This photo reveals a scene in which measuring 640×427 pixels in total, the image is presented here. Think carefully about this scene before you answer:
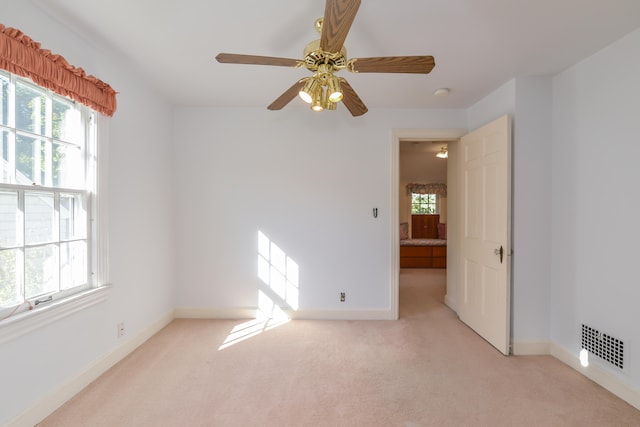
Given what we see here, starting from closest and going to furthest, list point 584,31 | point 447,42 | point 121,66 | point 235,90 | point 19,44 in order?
1. point 19,44
2. point 584,31
3. point 447,42
4. point 121,66
5. point 235,90

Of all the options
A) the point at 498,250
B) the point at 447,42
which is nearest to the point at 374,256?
the point at 498,250

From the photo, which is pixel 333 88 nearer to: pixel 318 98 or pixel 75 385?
pixel 318 98

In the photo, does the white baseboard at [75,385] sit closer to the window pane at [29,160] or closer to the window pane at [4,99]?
the window pane at [29,160]

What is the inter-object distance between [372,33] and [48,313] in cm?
272

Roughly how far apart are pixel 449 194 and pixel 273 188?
2343 mm

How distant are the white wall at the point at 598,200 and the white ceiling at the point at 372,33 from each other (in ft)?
0.77

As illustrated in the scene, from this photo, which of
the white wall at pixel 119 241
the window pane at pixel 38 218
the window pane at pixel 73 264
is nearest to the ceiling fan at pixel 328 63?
the white wall at pixel 119 241

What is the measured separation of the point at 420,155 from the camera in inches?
242

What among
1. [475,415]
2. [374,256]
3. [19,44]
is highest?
[19,44]

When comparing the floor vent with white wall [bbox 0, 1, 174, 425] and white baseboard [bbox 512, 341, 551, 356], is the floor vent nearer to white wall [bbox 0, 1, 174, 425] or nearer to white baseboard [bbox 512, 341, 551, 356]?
white baseboard [bbox 512, 341, 551, 356]

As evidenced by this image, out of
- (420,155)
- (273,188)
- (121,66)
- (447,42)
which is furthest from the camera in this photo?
(420,155)

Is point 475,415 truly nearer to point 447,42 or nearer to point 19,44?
point 447,42

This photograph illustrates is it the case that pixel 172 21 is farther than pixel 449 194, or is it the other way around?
pixel 449 194

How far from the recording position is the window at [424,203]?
7.27m
